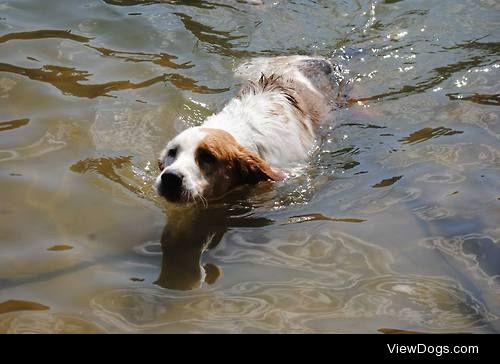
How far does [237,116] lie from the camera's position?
598 cm

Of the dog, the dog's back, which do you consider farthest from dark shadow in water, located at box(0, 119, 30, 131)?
the dog's back

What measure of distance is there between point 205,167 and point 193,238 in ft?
2.18

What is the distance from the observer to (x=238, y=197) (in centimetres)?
533

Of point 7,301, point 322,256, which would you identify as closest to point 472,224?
point 322,256

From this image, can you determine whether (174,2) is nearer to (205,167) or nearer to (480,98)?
(480,98)

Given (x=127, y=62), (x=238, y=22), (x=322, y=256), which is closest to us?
(x=322, y=256)

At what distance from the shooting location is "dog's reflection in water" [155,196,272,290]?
4051 millimetres

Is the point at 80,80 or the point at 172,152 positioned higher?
the point at 80,80

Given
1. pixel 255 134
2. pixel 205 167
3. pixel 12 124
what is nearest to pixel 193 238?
pixel 205 167

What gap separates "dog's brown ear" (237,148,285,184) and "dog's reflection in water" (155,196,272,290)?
319 millimetres

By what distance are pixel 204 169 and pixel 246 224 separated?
0.56m
